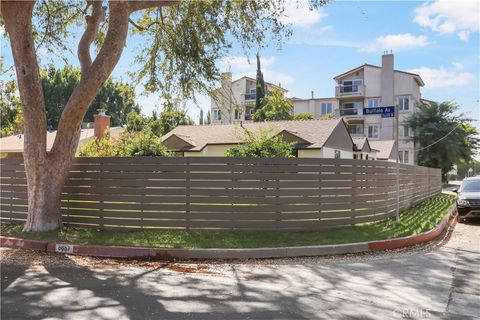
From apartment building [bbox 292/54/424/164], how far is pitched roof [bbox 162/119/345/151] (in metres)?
23.2

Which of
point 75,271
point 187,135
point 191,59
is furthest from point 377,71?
point 75,271

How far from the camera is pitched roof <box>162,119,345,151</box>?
2828 centimetres

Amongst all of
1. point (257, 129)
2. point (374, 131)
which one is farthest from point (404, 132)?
point (257, 129)

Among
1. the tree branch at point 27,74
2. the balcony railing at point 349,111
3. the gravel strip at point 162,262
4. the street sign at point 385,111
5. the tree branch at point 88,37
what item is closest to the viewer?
the gravel strip at point 162,262

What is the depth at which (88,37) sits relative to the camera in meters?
10.8

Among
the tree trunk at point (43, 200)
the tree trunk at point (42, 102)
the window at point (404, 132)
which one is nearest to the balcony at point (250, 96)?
the window at point (404, 132)

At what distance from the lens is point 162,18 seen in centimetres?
1386

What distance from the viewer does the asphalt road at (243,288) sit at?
17.4ft

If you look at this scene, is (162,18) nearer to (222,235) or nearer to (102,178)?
(102,178)

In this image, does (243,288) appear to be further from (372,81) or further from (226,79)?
(372,81)

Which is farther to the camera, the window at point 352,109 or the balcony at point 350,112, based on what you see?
the window at point 352,109

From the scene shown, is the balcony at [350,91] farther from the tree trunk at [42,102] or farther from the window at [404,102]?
the tree trunk at [42,102]

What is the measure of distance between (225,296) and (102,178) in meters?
5.78

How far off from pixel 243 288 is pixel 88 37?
742 cm
